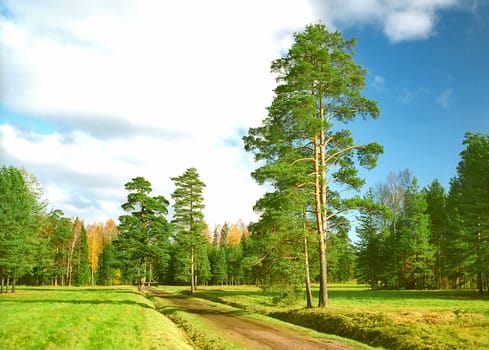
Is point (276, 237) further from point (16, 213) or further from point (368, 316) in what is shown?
point (16, 213)

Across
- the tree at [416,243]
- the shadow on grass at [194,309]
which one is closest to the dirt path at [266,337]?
the shadow on grass at [194,309]

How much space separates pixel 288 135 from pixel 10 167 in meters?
44.7

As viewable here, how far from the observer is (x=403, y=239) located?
55.4 meters

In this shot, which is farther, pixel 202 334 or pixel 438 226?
pixel 438 226

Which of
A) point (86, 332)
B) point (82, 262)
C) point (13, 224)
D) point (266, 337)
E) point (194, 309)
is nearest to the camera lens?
point (86, 332)

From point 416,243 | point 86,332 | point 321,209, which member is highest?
point 321,209

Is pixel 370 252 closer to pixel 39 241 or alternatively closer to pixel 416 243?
pixel 416 243

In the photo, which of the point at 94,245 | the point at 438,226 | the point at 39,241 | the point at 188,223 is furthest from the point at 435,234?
the point at 94,245

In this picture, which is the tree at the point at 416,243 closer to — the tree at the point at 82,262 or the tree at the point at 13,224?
the tree at the point at 13,224

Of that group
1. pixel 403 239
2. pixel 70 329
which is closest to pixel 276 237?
pixel 70 329

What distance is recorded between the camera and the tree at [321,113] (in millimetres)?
23109

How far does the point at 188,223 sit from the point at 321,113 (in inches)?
1290

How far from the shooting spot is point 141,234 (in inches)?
1892

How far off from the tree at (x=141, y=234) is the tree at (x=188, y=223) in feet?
6.58
